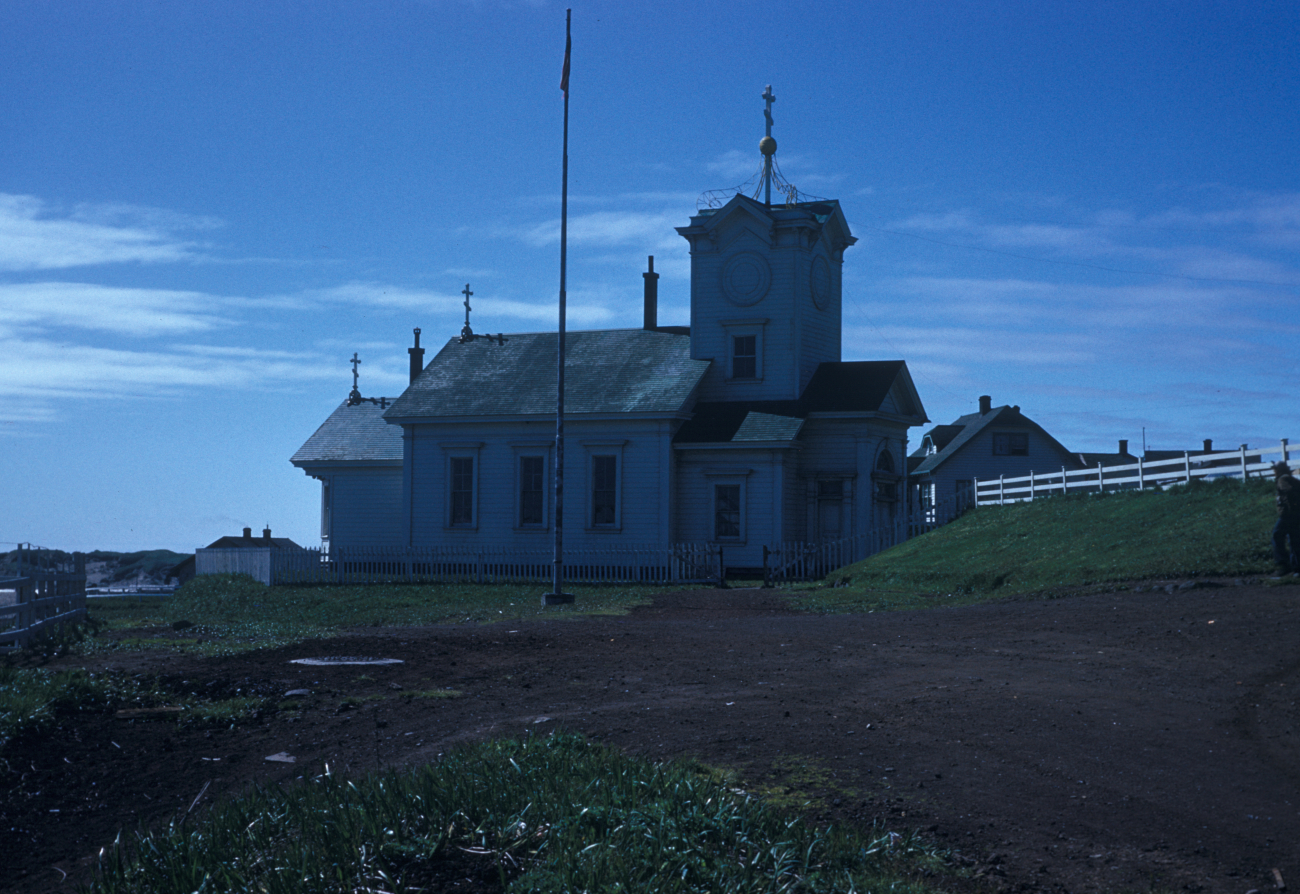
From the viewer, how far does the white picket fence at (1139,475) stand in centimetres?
2742

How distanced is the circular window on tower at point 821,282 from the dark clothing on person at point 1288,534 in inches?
769

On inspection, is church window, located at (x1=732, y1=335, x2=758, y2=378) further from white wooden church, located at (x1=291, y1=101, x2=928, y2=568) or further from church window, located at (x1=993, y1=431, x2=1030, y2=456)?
church window, located at (x1=993, y1=431, x2=1030, y2=456)

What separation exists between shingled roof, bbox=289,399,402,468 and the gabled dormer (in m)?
11.6

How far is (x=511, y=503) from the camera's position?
119 feet

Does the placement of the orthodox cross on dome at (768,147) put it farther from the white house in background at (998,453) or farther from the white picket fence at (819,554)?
the white house in background at (998,453)

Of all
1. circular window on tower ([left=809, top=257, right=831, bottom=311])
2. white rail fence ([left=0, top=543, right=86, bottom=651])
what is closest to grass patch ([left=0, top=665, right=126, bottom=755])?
white rail fence ([left=0, top=543, right=86, bottom=651])

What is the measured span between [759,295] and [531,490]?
9.30 metres

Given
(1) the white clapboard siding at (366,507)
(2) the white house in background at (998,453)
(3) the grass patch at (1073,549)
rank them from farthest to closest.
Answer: (2) the white house in background at (998,453), (1) the white clapboard siding at (366,507), (3) the grass patch at (1073,549)

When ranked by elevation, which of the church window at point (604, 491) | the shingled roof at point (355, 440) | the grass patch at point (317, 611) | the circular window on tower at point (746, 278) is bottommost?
the grass patch at point (317, 611)

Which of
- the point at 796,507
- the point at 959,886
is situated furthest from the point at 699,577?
the point at 959,886

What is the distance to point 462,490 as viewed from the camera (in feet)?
122

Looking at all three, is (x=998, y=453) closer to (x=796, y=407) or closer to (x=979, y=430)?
(x=979, y=430)

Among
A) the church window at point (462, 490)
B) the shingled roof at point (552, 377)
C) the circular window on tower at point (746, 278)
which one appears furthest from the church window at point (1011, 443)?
the church window at point (462, 490)

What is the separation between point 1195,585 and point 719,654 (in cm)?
858
